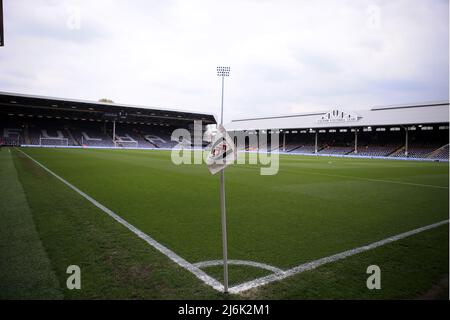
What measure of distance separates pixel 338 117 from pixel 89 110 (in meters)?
45.7

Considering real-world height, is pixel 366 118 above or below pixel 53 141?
above

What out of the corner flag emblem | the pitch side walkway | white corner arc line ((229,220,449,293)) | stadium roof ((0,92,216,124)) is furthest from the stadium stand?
the pitch side walkway

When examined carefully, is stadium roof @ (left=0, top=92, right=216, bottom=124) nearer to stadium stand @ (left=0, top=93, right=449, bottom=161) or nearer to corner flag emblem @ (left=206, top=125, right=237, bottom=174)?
stadium stand @ (left=0, top=93, right=449, bottom=161)

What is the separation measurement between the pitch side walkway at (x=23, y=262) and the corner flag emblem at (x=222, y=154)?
2.12 m

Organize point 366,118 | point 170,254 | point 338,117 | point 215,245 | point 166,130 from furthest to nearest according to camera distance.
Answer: point 166,130
point 338,117
point 366,118
point 215,245
point 170,254

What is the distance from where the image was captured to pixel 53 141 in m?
55.7

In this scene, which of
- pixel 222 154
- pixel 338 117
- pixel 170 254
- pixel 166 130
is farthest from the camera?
pixel 166 130

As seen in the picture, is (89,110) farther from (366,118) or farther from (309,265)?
(309,265)

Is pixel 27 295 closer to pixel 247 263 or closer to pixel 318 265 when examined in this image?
pixel 247 263

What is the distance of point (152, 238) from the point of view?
194 inches

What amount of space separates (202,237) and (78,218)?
2.87 meters

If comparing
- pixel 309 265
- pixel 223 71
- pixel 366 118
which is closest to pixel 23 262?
pixel 309 265

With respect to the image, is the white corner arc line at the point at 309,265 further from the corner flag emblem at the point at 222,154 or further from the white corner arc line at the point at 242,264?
the corner flag emblem at the point at 222,154
